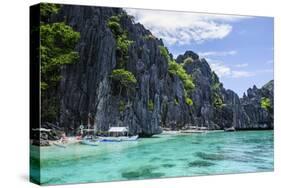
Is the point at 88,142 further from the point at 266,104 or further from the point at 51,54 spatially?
the point at 266,104

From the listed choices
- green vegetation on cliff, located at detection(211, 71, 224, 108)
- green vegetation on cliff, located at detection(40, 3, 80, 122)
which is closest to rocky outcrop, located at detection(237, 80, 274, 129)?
green vegetation on cliff, located at detection(211, 71, 224, 108)

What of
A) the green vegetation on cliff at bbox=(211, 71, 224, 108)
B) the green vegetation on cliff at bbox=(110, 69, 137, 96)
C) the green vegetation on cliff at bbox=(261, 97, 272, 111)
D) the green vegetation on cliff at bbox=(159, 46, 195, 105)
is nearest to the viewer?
the green vegetation on cliff at bbox=(110, 69, 137, 96)

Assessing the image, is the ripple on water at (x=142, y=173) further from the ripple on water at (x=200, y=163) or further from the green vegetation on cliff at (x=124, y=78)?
the green vegetation on cliff at (x=124, y=78)

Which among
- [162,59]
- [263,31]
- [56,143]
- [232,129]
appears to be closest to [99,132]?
[56,143]

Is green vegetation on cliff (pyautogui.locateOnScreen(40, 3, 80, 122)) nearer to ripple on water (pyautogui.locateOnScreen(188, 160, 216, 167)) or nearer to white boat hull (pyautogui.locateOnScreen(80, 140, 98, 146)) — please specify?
white boat hull (pyautogui.locateOnScreen(80, 140, 98, 146))

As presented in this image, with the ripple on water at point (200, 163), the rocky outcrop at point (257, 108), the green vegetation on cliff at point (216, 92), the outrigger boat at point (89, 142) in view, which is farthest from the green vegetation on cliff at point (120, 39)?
the rocky outcrop at point (257, 108)
